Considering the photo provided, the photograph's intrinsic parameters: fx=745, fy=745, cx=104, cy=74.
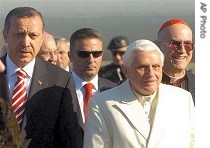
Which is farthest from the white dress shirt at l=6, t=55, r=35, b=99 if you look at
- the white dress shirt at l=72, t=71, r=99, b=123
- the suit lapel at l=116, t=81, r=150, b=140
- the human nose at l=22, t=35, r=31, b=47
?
the white dress shirt at l=72, t=71, r=99, b=123

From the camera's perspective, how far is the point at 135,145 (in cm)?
397

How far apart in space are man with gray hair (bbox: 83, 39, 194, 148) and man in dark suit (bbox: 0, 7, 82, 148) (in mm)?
236

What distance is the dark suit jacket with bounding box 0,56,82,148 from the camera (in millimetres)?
4141

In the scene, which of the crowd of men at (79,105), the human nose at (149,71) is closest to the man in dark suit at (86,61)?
the crowd of men at (79,105)

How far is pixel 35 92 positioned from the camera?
164 inches

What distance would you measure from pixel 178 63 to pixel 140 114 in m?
0.70

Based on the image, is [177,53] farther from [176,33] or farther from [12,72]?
[12,72]

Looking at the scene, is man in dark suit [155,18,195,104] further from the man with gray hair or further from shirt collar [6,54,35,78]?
shirt collar [6,54,35,78]

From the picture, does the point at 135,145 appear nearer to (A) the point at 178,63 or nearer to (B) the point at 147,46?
(B) the point at 147,46

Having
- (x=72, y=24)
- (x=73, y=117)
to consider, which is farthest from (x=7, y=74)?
(x=72, y=24)

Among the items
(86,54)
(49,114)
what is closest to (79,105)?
(49,114)

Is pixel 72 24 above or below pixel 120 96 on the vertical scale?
below

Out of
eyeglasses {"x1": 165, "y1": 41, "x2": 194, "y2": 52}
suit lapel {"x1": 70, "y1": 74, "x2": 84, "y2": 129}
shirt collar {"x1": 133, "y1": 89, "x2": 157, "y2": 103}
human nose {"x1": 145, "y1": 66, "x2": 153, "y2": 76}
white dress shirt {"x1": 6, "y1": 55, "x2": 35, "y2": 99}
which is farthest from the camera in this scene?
eyeglasses {"x1": 165, "y1": 41, "x2": 194, "y2": 52}

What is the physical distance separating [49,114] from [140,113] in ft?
A: 1.72
